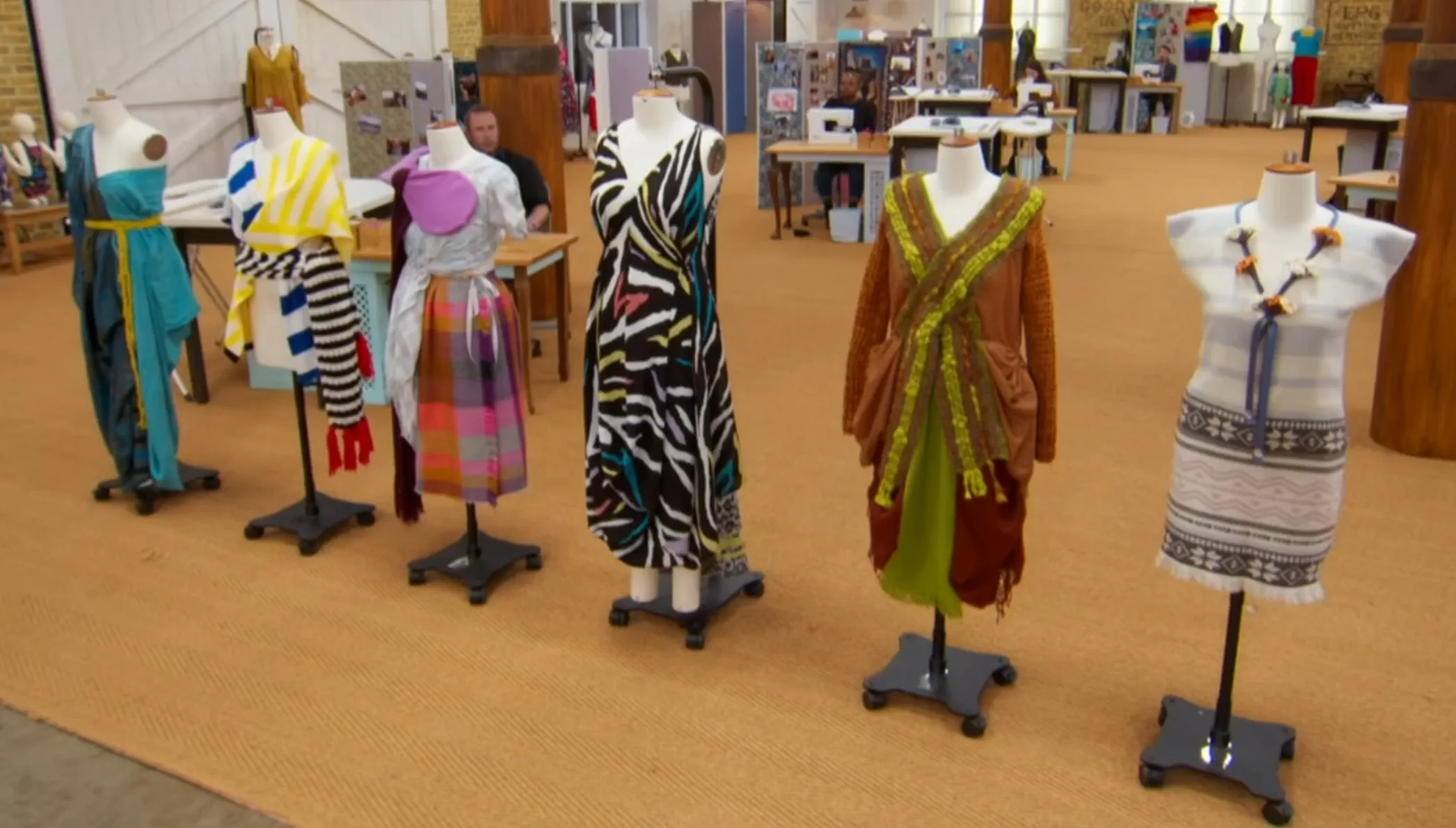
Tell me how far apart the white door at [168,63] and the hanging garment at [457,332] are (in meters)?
6.63

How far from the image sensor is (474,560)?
12.9ft

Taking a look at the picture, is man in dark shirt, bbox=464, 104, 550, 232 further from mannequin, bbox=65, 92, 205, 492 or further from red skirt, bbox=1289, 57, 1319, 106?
red skirt, bbox=1289, 57, 1319, 106

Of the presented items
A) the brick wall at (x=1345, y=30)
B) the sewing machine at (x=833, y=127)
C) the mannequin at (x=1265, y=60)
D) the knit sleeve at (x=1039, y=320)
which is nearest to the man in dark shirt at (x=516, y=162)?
the knit sleeve at (x=1039, y=320)

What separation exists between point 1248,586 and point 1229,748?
1.39 ft

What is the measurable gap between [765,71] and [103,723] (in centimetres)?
811

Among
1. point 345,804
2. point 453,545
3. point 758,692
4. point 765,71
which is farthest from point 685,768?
point 765,71

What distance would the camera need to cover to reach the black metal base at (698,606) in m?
3.52

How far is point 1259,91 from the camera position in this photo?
18.2 metres

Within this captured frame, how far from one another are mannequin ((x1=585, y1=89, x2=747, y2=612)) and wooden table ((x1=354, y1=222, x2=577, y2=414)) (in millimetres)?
1616

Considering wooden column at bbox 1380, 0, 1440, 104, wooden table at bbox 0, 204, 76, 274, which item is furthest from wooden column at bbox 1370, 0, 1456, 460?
wooden table at bbox 0, 204, 76, 274

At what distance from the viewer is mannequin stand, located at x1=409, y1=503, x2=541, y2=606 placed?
384cm

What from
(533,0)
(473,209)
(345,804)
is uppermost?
(533,0)

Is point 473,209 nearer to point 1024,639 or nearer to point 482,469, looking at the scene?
point 482,469

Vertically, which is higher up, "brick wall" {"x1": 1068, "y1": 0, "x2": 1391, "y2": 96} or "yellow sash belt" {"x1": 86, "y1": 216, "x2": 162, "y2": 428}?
"brick wall" {"x1": 1068, "y1": 0, "x2": 1391, "y2": 96}
